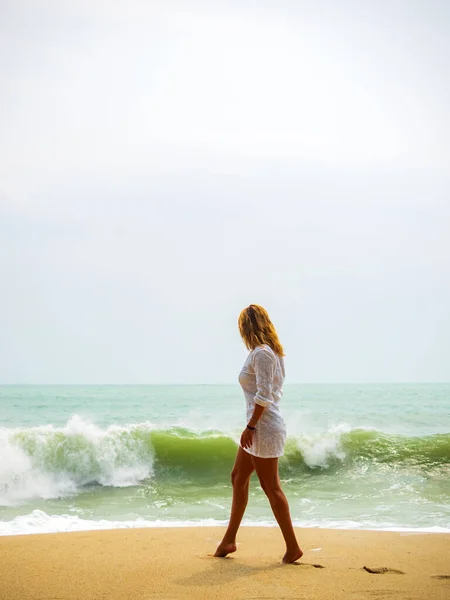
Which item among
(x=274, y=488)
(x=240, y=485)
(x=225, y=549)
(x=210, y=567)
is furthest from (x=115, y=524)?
(x=274, y=488)

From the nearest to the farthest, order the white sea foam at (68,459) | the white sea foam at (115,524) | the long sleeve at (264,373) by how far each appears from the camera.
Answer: the long sleeve at (264,373), the white sea foam at (115,524), the white sea foam at (68,459)

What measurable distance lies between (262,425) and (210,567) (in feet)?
3.38

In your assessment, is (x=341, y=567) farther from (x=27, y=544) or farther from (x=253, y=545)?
(x=27, y=544)

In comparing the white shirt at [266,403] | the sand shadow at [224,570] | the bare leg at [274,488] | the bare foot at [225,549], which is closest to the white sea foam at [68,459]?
the bare foot at [225,549]

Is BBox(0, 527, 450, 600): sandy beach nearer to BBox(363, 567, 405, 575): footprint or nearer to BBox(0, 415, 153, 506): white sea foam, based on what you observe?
BBox(363, 567, 405, 575): footprint

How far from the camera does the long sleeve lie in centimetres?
397

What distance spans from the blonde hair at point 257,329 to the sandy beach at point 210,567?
150 centimetres

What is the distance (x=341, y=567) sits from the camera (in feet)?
13.7

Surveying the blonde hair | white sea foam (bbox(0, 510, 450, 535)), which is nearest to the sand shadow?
the blonde hair

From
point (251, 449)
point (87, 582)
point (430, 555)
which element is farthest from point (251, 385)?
point (430, 555)

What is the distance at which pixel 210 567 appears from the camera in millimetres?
4059

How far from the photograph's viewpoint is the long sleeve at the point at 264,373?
156 inches

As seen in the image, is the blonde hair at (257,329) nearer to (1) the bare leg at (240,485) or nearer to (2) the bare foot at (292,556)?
(1) the bare leg at (240,485)

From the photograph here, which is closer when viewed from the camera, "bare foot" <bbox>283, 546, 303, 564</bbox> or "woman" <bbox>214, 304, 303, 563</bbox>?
"woman" <bbox>214, 304, 303, 563</bbox>
